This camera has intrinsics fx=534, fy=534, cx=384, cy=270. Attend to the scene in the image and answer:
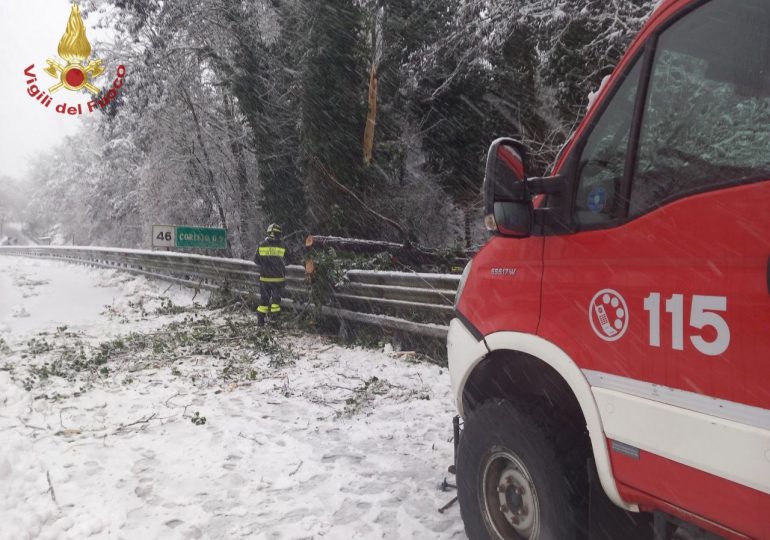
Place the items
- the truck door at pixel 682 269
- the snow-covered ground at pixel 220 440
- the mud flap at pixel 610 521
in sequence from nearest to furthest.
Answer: the truck door at pixel 682 269
the mud flap at pixel 610 521
the snow-covered ground at pixel 220 440

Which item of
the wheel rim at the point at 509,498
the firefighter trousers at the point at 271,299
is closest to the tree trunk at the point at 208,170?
the firefighter trousers at the point at 271,299

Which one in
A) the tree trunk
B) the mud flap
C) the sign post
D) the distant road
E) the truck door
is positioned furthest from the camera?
the distant road

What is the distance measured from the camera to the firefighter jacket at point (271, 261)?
9648 millimetres

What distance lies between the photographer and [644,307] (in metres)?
1.85

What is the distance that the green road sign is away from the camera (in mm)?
15398

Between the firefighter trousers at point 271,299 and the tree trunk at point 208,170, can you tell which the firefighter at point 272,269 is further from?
the tree trunk at point 208,170

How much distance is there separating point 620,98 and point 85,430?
5.22 m

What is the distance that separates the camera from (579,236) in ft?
7.14

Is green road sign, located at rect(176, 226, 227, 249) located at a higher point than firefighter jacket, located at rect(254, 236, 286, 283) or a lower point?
higher

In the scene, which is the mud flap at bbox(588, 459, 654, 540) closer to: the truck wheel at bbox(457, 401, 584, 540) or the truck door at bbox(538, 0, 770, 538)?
the truck wheel at bbox(457, 401, 584, 540)

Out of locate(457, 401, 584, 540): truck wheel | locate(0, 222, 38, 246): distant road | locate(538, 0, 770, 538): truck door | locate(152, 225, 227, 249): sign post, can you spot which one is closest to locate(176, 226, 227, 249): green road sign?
locate(152, 225, 227, 249): sign post

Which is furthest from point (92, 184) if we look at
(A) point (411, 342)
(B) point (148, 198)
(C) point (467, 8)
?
(A) point (411, 342)

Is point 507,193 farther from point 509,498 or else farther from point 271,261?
point 271,261

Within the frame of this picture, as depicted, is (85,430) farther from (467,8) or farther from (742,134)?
(467,8)
